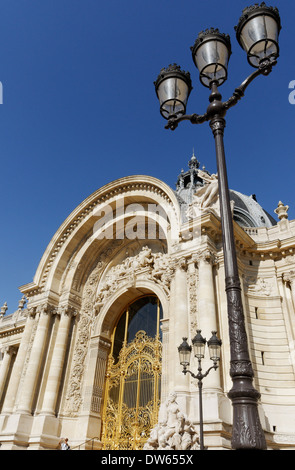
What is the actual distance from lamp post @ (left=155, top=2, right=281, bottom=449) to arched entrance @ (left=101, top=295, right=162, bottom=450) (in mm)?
10510

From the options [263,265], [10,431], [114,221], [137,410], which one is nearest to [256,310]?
[263,265]

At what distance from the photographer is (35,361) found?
1558cm

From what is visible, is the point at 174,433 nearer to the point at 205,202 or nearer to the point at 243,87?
the point at 243,87

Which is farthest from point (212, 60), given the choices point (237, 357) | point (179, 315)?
point (179, 315)

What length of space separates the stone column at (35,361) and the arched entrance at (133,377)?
118 inches

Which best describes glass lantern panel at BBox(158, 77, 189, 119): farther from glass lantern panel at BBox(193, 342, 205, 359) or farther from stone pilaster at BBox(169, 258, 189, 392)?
stone pilaster at BBox(169, 258, 189, 392)

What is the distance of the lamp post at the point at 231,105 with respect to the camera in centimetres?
399

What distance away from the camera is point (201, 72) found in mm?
6324

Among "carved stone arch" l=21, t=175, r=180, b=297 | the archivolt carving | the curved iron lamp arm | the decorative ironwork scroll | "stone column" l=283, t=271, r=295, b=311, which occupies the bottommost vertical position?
the decorative ironwork scroll

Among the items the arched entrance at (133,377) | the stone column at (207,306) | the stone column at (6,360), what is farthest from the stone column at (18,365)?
the stone column at (207,306)

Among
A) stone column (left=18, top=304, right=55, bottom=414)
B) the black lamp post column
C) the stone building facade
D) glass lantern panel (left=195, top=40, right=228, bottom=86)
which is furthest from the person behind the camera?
stone column (left=18, top=304, right=55, bottom=414)

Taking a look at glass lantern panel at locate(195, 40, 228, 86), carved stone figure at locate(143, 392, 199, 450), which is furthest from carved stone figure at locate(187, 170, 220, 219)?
glass lantern panel at locate(195, 40, 228, 86)

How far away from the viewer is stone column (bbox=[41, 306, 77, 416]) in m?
14.8

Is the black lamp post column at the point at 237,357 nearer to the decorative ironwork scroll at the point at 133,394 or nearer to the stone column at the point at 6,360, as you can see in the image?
the decorative ironwork scroll at the point at 133,394
